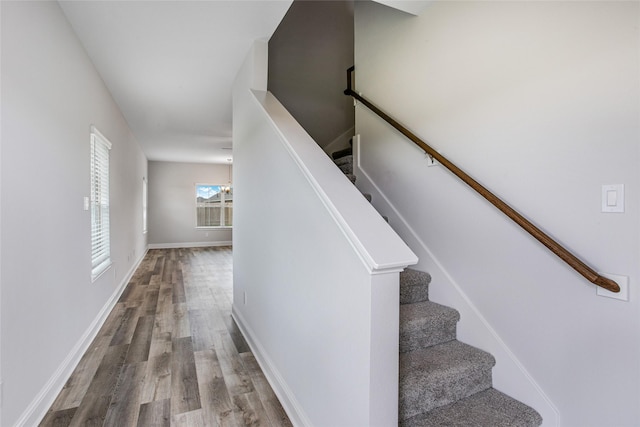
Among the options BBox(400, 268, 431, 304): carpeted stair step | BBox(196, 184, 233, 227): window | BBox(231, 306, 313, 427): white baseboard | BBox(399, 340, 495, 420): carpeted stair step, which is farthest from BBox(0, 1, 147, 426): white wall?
BBox(196, 184, 233, 227): window

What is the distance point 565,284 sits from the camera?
4.71ft

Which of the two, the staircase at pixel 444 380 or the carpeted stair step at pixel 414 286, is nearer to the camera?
the staircase at pixel 444 380

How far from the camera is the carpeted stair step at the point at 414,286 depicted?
209cm

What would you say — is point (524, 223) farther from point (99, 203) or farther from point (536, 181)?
point (99, 203)

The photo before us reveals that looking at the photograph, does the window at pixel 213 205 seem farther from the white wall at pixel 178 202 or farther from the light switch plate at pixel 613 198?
the light switch plate at pixel 613 198

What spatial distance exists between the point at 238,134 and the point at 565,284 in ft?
9.25

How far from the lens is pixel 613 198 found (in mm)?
1260

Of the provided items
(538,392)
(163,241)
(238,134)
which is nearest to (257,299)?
(238,134)

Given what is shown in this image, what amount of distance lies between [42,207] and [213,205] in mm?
8057

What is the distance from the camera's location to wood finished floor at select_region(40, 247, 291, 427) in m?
1.79

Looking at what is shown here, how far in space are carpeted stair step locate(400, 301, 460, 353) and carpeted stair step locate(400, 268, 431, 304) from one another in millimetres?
93

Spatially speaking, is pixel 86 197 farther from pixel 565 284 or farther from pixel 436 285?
pixel 565 284

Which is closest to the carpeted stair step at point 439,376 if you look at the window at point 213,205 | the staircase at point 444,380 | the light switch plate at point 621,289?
the staircase at point 444,380

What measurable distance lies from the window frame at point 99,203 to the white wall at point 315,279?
1519 millimetres
